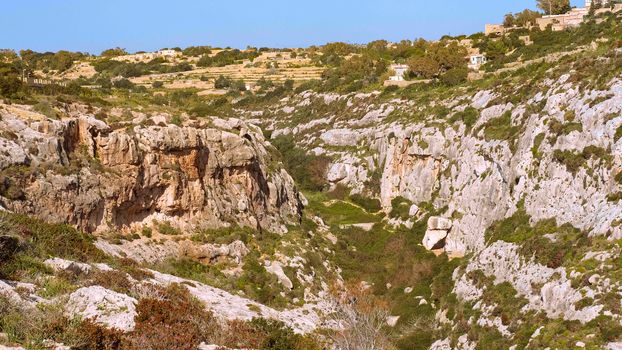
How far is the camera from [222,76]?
11419 centimetres

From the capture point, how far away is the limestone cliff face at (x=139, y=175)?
3331 cm

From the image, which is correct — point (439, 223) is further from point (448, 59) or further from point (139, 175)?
point (448, 59)

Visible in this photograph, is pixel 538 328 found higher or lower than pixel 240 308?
lower

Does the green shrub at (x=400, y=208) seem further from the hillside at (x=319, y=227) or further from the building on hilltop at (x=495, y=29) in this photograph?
the building on hilltop at (x=495, y=29)

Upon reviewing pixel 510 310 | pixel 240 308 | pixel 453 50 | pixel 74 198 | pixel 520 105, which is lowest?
pixel 510 310

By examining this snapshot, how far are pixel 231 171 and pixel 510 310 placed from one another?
22.4 meters

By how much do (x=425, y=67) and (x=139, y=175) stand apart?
55.3 m

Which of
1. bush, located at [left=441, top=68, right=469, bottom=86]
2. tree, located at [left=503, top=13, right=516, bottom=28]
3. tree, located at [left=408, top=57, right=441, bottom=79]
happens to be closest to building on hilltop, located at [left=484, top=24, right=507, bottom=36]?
tree, located at [left=503, top=13, right=516, bottom=28]

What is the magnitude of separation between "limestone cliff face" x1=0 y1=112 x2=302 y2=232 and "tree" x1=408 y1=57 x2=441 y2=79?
40.9 m

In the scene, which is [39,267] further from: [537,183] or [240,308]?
[537,183]

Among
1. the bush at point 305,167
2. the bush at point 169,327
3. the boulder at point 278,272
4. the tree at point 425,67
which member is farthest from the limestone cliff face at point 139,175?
the tree at point 425,67

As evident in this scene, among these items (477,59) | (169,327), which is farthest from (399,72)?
(169,327)

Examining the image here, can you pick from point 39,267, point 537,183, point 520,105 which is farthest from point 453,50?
point 39,267

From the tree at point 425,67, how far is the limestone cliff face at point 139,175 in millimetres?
40904
